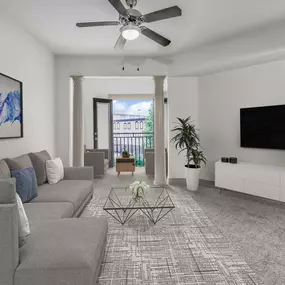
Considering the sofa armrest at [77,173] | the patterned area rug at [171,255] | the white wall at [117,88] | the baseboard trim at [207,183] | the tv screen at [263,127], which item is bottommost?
the patterned area rug at [171,255]

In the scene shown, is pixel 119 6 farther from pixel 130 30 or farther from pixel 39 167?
pixel 39 167

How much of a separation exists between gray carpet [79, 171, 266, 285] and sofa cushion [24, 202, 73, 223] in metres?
0.59

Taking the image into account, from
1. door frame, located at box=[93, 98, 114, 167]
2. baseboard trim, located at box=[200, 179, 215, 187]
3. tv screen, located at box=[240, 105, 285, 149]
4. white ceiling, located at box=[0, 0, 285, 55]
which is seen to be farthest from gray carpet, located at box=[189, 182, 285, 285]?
door frame, located at box=[93, 98, 114, 167]

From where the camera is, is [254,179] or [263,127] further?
[263,127]

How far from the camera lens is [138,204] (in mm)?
2748

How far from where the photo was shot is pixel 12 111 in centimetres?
322

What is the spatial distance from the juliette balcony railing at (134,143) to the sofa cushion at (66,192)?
16.2ft

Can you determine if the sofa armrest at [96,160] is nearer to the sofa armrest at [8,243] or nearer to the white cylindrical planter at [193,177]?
the white cylindrical planter at [193,177]

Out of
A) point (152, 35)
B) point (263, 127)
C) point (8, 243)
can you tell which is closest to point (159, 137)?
point (263, 127)

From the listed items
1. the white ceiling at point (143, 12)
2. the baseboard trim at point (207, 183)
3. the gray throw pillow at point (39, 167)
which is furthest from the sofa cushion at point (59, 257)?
the baseboard trim at point (207, 183)

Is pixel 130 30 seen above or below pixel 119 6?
below

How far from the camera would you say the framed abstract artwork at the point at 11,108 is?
9.84ft

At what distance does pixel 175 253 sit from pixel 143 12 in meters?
3.11

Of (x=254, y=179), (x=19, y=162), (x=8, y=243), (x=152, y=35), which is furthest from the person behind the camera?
(x=254, y=179)
